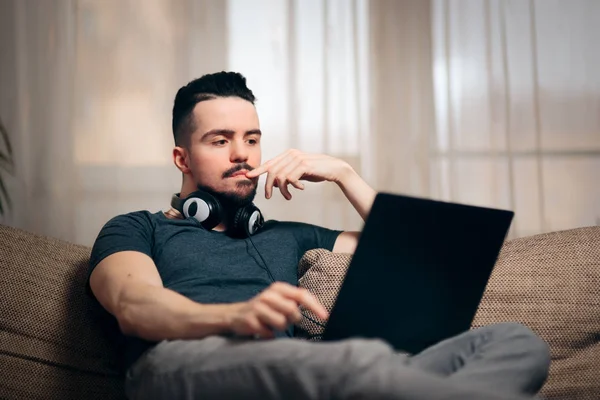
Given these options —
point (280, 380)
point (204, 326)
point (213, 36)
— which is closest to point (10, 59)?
point (213, 36)

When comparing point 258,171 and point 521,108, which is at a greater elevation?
point 521,108

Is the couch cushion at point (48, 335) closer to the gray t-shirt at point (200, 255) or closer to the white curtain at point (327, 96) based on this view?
the gray t-shirt at point (200, 255)

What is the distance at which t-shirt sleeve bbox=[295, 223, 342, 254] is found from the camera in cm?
176

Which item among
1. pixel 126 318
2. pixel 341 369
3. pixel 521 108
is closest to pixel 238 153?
pixel 126 318

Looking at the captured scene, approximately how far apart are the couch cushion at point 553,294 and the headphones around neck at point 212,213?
0.59 feet

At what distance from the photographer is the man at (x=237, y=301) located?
0.87 meters

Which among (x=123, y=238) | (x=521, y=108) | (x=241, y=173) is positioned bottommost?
(x=123, y=238)

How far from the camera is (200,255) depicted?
1.49 m

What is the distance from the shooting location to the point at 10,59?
2502mm

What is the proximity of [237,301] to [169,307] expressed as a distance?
31 cm

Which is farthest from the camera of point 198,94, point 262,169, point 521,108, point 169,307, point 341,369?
point 521,108

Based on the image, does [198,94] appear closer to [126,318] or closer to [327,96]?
[126,318]

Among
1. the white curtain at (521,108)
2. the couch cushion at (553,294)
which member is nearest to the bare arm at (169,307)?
the couch cushion at (553,294)

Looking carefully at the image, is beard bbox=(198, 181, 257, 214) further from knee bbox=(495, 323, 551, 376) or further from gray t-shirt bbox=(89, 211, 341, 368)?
knee bbox=(495, 323, 551, 376)
